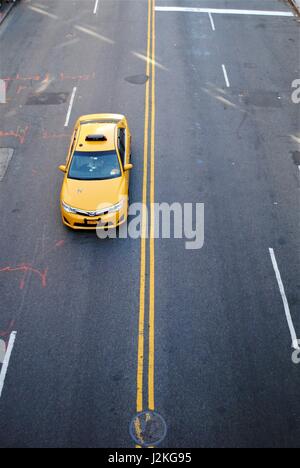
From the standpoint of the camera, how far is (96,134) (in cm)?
1316

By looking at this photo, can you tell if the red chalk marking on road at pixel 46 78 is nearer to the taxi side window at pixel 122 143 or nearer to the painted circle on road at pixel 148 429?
the taxi side window at pixel 122 143

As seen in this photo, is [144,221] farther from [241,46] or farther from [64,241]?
[241,46]

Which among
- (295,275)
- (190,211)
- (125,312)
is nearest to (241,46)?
(190,211)

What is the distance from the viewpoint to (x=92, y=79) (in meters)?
19.1

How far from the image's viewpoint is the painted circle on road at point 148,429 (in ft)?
26.3

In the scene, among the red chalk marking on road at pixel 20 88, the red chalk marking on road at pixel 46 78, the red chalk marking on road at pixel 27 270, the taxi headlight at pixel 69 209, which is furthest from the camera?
the red chalk marking on road at pixel 46 78

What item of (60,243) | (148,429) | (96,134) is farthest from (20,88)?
(148,429)

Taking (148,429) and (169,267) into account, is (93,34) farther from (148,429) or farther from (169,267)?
(148,429)

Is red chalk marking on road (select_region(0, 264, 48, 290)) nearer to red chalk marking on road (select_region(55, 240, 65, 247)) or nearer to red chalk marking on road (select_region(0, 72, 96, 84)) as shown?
red chalk marking on road (select_region(55, 240, 65, 247))

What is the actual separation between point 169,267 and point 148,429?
163 inches

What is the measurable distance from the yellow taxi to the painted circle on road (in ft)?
16.5

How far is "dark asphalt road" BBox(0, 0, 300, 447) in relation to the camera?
8.48 metres

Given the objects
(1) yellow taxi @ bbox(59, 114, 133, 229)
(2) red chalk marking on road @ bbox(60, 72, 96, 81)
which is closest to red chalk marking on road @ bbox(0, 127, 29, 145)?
(1) yellow taxi @ bbox(59, 114, 133, 229)

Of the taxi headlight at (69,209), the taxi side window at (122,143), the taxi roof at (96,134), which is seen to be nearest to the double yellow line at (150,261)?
the taxi side window at (122,143)
